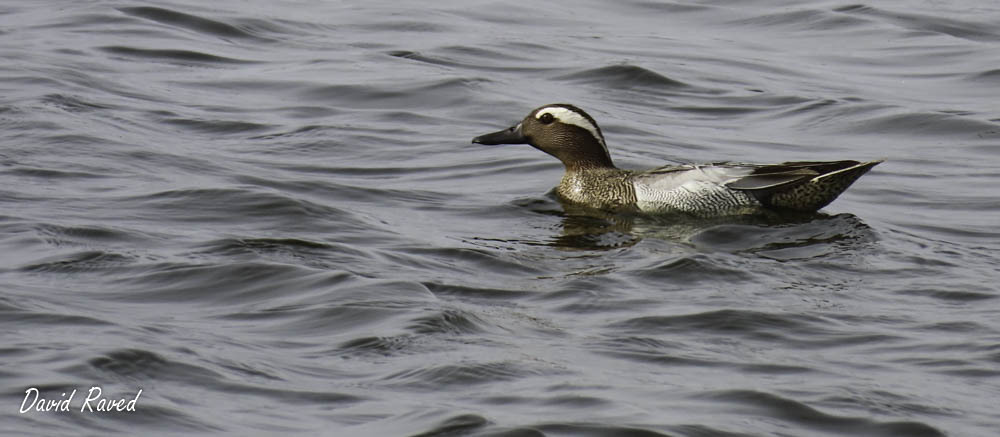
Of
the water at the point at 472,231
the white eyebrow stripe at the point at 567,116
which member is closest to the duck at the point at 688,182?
the white eyebrow stripe at the point at 567,116

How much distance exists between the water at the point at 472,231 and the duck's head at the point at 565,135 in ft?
1.24

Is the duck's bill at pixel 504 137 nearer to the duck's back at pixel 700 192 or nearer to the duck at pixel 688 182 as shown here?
the duck at pixel 688 182

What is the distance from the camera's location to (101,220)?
9.78 meters

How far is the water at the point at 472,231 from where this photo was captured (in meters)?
6.82

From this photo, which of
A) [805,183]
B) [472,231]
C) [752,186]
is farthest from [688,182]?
[472,231]

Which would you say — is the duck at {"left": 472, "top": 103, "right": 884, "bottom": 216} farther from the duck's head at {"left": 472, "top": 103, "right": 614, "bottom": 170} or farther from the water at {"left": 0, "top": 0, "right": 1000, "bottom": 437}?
the water at {"left": 0, "top": 0, "right": 1000, "bottom": 437}

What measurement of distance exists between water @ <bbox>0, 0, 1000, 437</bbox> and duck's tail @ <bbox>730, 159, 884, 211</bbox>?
0.13 metres

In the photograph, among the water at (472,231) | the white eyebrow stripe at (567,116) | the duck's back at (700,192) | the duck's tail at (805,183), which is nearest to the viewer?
the water at (472,231)

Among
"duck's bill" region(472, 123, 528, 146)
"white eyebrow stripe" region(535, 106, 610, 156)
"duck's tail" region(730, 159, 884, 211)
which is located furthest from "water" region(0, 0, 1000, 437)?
"white eyebrow stripe" region(535, 106, 610, 156)

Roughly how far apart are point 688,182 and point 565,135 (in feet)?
4.05

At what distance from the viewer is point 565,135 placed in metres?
11.8

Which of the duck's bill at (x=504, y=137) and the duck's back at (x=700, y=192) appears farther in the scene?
the duck's bill at (x=504, y=137)

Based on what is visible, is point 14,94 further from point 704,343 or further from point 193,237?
point 704,343

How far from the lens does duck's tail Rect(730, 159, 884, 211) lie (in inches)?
418
